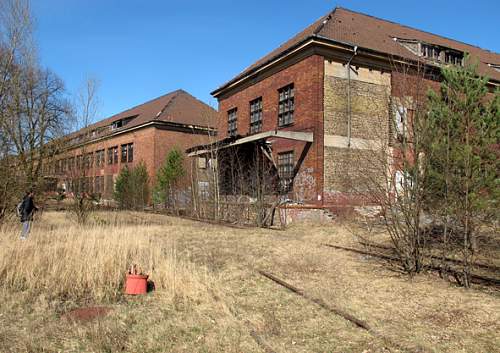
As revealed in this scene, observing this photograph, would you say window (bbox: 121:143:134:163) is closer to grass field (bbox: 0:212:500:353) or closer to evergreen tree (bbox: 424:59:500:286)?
grass field (bbox: 0:212:500:353)

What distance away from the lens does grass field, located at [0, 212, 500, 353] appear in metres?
4.83

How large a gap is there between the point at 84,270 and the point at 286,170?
47.4 feet

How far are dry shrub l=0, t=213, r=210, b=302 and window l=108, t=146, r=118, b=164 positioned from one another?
113 ft

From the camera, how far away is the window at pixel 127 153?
39406 mm

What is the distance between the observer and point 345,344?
4766 mm

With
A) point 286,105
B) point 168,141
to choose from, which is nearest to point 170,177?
point 168,141

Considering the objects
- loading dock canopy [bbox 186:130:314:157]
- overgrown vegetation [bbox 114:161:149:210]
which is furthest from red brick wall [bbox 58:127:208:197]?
loading dock canopy [bbox 186:130:314:157]

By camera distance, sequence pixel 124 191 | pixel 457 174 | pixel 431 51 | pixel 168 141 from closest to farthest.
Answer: pixel 457 174 → pixel 431 51 → pixel 124 191 → pixel 168 141

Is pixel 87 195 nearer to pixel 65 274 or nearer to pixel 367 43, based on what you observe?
pixel 65 274

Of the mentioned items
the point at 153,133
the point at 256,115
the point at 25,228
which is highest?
the point at 153,133

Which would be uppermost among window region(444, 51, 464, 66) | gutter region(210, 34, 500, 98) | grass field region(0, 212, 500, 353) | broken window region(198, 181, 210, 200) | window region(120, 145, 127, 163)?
window region(444, 51, 464, 66)

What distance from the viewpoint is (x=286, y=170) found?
2098cm

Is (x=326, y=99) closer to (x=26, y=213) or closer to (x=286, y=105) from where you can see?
(x=286, y=105)

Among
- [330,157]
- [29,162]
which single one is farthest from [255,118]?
[29,162]
